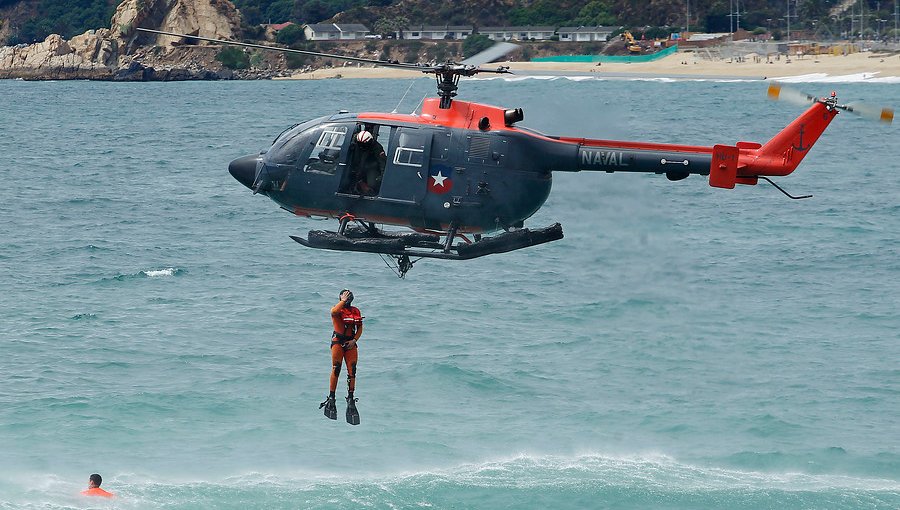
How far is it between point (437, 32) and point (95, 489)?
557 ft

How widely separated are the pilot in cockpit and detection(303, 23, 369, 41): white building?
174581 millimetres

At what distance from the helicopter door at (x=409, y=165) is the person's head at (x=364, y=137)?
488mm

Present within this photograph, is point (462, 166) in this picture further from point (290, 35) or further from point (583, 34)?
point (290, 35)

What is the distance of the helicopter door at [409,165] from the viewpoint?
2184 centimetres

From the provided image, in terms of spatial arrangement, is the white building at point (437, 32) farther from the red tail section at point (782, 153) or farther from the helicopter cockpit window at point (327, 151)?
the red tail section at point (782, 153)

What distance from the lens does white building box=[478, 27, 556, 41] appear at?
190375 mm

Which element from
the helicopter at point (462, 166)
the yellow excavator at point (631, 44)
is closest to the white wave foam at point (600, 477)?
the helicopter at point (462, 166)

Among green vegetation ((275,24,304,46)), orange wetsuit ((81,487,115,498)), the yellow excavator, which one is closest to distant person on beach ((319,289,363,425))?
orange wetsuit ((81,487,115,498))

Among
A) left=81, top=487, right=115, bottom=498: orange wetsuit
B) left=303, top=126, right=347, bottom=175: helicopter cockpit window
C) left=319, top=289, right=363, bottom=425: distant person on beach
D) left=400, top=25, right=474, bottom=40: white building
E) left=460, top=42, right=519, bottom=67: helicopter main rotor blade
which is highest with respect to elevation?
left=400, top=25, right=474, bottom=40: white building

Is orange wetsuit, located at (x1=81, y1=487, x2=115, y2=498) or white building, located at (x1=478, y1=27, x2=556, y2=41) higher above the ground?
white building, located at (x1=478, y1=27, x2=556, y2=41)

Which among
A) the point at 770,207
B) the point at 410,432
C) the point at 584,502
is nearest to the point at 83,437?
the point at 410,432

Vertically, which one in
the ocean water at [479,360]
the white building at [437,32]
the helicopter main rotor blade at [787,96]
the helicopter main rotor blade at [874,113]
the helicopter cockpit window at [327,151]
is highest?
the white building at [437,32]

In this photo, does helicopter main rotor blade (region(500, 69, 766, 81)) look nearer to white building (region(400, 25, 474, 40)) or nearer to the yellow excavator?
the yellow excavator

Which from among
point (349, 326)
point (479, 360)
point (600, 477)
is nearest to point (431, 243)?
point (349, 326)
